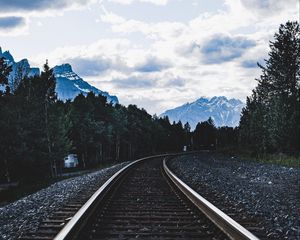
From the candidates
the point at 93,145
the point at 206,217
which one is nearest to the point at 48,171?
the point at 93,145

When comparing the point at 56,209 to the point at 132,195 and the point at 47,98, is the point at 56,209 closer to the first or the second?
the point at 132,195

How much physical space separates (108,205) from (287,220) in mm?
3461

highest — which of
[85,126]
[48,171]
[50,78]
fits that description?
[50,78]

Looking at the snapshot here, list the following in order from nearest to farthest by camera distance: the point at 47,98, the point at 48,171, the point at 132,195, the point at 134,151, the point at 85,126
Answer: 1. the point at 132,195
2. the point at 47,98
3. the point at 48,171
4. the point at 85,126
5. the point at 134,151

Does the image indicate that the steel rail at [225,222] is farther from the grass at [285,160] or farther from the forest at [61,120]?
the forest at [61,120]

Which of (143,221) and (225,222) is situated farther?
(143,221)

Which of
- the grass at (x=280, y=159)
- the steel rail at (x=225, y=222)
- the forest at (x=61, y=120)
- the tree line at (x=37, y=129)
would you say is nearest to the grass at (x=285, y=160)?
the grass at (x=280, y=159)

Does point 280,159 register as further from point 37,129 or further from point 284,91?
point 37,129

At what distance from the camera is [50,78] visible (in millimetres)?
47750

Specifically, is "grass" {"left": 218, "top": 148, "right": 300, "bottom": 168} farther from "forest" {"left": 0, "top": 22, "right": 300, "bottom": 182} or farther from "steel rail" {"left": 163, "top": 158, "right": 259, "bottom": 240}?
"steel rail" {"left": 163, "top": 158, "right": 259, "bottom": 240}

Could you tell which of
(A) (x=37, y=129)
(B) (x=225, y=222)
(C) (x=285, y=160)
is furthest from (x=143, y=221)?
(A) (x=37, y=129)

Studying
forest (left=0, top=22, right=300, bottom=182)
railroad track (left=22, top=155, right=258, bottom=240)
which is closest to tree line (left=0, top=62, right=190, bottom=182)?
forest (left=0, top=22, right=300, bottom=182)

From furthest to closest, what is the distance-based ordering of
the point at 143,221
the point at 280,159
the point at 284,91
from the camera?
the point at 284,91, the point at 280,159, the point at 143,221

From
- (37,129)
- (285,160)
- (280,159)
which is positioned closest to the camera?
(285,160)
